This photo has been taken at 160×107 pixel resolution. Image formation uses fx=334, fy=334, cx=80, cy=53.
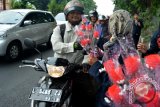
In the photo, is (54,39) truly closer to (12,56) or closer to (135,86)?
(135,86)

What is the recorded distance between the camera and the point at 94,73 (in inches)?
156

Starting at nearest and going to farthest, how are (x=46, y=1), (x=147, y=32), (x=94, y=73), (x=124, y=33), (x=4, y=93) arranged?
(x=124, y=33) < (x=94, y=73) < (x=4, y=93) < (x=147, y=32) < (x=46, y=1)

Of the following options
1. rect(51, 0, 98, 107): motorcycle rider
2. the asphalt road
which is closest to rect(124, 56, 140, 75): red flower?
rect(51, 0, 98, 107): motorcycle rider

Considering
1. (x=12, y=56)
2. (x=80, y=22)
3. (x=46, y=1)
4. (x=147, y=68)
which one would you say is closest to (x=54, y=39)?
(x=80, y=22)

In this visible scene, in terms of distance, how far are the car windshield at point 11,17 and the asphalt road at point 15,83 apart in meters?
1.19

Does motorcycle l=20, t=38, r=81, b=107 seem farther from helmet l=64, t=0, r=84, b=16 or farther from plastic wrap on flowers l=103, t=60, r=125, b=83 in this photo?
helmet l=64, t=0, r=84, b=16

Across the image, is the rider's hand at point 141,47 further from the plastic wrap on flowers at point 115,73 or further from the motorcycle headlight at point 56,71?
the motorcycle headlight at point 56,71

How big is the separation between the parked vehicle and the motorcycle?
6.17m

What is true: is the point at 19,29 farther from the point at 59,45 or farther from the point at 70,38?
the point at 59,45

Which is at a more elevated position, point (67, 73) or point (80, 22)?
point (80, 22)

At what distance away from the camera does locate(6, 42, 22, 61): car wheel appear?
9.81 m

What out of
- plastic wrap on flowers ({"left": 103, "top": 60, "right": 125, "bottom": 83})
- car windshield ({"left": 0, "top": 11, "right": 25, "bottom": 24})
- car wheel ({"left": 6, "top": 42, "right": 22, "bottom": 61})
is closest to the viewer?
plastic wrap on flowers ({"left": 103, "top": 60, "right": 125, "bottom": 83})

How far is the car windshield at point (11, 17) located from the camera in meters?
10.5

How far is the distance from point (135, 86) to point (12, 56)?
24.7ft
